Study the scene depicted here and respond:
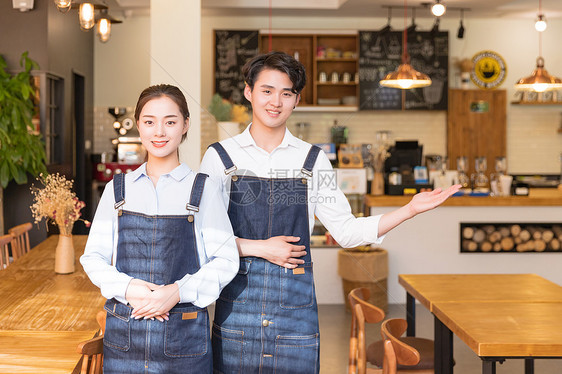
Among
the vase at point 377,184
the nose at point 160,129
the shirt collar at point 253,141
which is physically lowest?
the vase at point 377,184

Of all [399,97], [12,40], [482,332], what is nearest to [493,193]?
[399,97]

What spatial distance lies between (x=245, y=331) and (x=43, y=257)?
2.34 meters

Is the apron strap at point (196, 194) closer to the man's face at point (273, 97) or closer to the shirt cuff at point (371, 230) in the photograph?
the man's face at point (273, 97)

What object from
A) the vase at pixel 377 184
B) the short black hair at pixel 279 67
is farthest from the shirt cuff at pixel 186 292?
the vase at pixel 377 184

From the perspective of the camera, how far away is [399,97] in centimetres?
803

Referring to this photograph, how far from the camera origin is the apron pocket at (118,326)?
1729 mm

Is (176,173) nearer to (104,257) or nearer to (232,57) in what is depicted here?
(104,257)

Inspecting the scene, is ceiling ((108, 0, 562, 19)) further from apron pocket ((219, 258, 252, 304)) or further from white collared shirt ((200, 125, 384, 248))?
apron pocket ((219, 258, 252, 304))

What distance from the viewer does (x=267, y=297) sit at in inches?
74.2

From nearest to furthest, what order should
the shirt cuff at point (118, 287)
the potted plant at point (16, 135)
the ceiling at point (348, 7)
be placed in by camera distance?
the shirt cuff at point (118, 287)
the potted plant at point (16, 135)
the ceiling at point (348, 7)

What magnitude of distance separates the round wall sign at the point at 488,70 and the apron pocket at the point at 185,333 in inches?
287

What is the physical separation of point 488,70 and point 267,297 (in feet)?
23.7

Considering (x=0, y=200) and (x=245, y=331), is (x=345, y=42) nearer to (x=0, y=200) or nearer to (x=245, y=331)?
(x=0, y=200)

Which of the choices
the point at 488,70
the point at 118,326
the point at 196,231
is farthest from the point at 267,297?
the point at 488,70
